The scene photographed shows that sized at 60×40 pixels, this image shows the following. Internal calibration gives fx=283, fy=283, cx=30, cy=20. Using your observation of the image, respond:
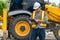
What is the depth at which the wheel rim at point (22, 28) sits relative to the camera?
39.1 feet

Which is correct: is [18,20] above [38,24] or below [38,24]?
below

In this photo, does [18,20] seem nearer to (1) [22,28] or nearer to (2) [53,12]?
(1) [22,28]

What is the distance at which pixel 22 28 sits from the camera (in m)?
11.9

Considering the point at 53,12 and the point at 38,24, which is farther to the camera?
the point at 53,12

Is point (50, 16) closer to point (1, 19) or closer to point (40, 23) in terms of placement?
point (1, 19)

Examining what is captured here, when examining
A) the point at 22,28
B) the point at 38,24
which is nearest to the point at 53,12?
the point at 22,28

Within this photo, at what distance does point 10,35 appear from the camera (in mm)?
13234

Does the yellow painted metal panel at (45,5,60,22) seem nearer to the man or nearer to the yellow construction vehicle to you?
the yellow construction vehicle

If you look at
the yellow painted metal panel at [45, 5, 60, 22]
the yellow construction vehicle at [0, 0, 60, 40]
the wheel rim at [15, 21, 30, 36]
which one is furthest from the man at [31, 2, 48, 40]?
the yellow painted metal panel at [45, 5, 60, 22]

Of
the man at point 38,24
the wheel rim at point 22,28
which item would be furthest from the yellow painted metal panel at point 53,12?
the man at point 38,24

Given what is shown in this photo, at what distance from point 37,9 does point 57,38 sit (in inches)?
176

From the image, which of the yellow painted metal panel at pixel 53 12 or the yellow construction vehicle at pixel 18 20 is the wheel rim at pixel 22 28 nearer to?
the yellow construction vehicle at pixel 18 20

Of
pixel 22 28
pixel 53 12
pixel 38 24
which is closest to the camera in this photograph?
pixel 38 24

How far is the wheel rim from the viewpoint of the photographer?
39.1 ft
